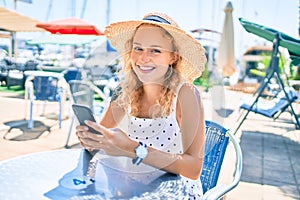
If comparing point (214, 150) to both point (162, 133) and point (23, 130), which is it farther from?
point (23, 130)

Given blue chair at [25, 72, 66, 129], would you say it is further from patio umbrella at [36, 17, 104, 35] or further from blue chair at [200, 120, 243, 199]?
patio umbrella at [36, 17, 104, 35]

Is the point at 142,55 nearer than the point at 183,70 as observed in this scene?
Yes

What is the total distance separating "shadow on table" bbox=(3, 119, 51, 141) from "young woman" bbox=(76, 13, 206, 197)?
2.88 m

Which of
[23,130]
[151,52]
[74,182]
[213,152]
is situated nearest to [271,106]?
[23,130]

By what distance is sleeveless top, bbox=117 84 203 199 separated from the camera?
1.33 metres

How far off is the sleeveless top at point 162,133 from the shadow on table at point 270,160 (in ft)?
6.17

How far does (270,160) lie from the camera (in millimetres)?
3803

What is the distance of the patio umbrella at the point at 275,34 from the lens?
14.1 ft

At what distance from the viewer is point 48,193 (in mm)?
1035

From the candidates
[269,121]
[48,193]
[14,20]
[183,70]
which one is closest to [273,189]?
[183,70]

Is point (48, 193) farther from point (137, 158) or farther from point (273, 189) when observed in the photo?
point (273, 189)

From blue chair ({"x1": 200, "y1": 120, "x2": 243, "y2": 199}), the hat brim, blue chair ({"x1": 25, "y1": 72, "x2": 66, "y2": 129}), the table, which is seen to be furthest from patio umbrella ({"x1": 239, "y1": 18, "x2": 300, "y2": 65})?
the table

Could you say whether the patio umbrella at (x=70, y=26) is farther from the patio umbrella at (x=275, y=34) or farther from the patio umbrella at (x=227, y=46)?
the patio umbrella at (x=275, y=34)

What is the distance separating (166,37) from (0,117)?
4450 mm
